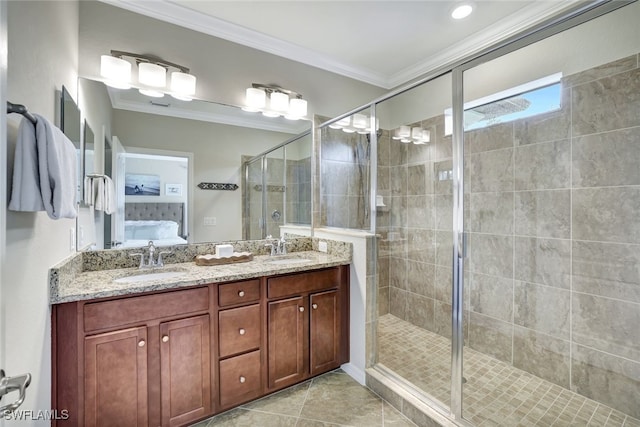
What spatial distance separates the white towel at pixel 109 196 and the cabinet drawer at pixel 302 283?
3.78 feet

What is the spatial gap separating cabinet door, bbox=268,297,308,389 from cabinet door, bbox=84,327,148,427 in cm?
73

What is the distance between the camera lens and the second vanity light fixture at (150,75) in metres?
1.88

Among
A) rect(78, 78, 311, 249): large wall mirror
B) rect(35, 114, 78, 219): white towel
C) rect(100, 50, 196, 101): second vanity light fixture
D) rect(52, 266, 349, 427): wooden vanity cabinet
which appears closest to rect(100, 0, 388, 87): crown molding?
rect(100, 50, 196, 101): second vanity light fixture

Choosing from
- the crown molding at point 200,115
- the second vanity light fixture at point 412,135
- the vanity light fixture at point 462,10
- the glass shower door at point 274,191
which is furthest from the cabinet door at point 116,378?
the vanity light fixture at point 462,10

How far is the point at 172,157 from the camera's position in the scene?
7.04 ft

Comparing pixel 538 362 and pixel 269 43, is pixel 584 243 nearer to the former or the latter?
pixel 538 362

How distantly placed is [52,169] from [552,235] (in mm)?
2830

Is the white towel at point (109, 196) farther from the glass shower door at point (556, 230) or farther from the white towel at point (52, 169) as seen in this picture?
the glass shower door at point (556, 230)

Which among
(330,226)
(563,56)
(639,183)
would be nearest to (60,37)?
(330,226)

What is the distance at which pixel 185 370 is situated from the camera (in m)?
1.63

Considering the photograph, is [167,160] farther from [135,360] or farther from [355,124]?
[355,124]

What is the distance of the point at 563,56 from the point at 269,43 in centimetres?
216

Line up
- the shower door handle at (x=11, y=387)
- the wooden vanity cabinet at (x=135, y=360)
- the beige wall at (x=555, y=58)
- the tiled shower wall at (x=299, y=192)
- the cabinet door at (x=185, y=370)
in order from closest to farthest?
the shower door handle at (x=11, y=387)
the wooden vanity cabinet at (x=135, y=360)
the cabinet door at (x=185, y=370)
the beige wall at (x=555, y=58)
the tiled shower wall at (x=299, y=192)

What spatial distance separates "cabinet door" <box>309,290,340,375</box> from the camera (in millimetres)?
2119
